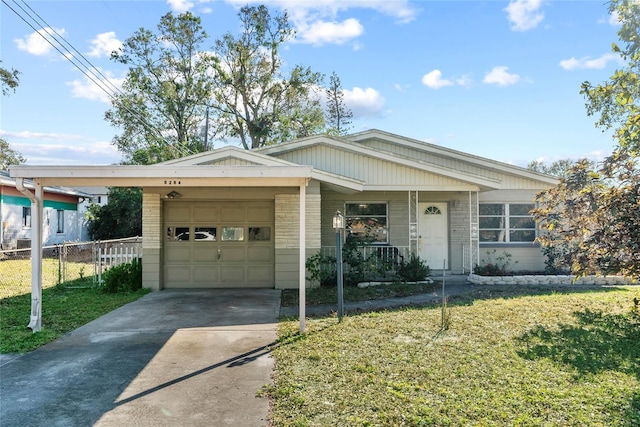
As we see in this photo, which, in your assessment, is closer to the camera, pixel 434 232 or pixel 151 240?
pixel 151 240

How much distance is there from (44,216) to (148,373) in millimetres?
21427

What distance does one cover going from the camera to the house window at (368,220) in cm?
1334

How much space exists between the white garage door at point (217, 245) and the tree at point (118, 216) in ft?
47.0

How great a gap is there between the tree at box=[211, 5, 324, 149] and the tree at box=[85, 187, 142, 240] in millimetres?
9022

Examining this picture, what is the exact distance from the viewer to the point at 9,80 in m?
19.8

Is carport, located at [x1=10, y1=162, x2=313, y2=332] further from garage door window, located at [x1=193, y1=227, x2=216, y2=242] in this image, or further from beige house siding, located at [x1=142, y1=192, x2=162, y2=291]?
garage door window, located at [x1=193, y1=227, x2=216, y2=242]

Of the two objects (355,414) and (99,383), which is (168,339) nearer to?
(99,383)

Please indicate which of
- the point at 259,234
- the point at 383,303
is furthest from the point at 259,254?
the point at 383,303

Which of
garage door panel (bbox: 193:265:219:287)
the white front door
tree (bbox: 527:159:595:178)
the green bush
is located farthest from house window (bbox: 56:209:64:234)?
tree (bbox: 527:159:595:178)

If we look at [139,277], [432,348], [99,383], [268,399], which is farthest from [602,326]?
[139,277]

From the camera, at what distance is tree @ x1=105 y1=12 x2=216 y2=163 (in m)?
27.0

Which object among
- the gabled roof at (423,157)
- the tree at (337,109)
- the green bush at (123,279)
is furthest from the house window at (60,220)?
the tree at (337,109)

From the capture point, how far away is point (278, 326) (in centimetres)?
733

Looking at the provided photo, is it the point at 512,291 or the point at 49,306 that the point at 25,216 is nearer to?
the point at 49,306
